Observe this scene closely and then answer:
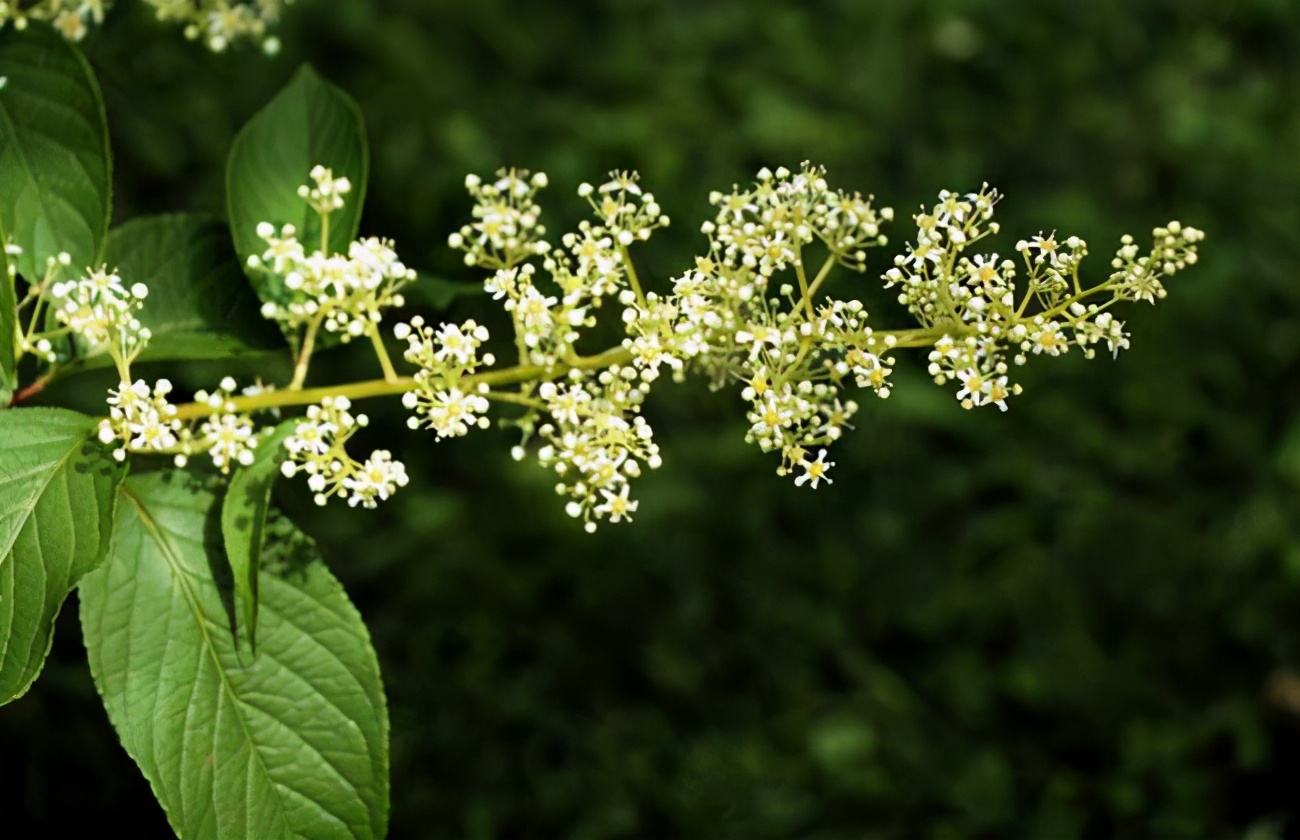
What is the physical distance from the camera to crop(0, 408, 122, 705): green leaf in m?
0.95

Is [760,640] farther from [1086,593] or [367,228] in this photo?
[367,228]

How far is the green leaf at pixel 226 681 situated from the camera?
103 cm

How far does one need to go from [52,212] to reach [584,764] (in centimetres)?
177

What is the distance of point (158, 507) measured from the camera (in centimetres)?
109

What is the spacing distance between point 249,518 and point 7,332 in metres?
0.24

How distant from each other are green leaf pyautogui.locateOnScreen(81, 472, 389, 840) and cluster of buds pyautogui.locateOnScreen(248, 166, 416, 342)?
0.62ft

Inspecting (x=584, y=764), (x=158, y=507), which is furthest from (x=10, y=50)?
(x=584, y=764)

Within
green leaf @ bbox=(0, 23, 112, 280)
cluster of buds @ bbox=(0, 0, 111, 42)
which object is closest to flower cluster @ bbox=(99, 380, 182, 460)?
green leaf @ bbox=(0, 23, 112, 280)

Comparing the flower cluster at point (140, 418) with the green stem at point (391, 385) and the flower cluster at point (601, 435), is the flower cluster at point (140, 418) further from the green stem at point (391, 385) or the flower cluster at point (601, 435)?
the flower cluster at point (601, 435)

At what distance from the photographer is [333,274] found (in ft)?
3.31

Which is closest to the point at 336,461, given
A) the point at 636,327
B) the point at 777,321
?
the point at 636,327

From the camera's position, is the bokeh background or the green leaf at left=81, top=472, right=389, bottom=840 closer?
the green leaf at left=81, top=472, right=389, bottom=840

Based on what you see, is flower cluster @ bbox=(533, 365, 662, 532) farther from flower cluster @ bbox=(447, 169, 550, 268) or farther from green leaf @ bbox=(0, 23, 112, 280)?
green leaf @ bbox=(0, 23, 112, 280)

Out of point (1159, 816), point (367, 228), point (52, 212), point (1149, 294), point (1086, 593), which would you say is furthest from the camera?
point (1086, 593)
